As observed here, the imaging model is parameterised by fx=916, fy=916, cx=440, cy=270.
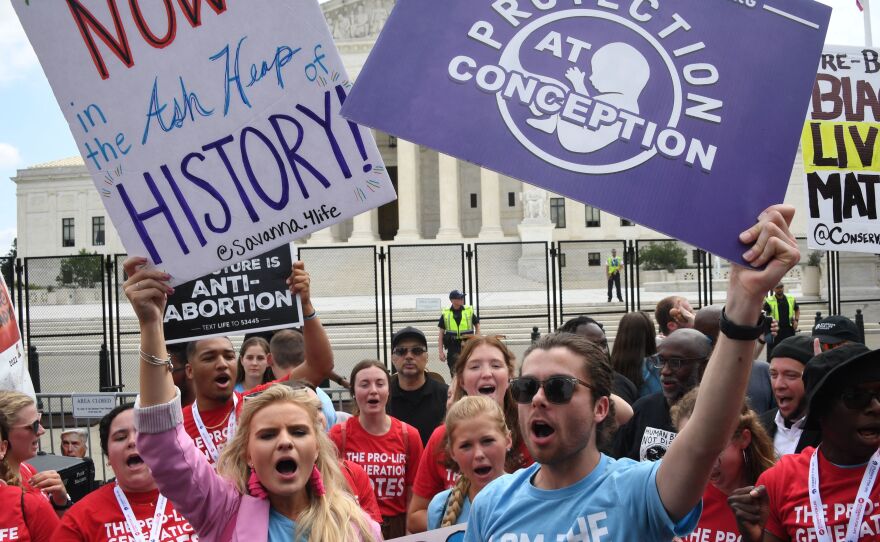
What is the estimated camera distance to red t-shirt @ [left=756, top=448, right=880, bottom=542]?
10.3 feet

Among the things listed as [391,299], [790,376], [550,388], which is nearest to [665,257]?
[391,299]

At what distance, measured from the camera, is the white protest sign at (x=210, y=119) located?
134 inches

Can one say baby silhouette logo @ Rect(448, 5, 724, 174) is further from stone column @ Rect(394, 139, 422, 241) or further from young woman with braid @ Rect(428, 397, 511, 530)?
stone column @ Rect(394, 139, 422, 241)

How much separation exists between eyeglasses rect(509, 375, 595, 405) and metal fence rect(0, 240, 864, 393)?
1171 cm

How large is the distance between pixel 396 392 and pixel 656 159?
4.79 metres

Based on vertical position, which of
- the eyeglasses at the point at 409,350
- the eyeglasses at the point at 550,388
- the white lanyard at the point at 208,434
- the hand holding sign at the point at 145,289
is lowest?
the white lanyard at the point at 208,434

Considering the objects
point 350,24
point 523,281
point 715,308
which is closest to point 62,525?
point 715,308

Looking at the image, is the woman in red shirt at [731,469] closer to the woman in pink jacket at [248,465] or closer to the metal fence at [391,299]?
the woman in pink jacket at [248,465]

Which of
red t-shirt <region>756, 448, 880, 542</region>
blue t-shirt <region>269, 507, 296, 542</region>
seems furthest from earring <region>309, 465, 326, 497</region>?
red t-shirt <region>756, 448, 880, 542</region>

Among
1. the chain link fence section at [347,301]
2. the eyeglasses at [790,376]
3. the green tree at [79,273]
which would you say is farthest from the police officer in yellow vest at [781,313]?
the green tree at [79,273]

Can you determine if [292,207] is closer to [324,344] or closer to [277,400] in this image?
[277,400]

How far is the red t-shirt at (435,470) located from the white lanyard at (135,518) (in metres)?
1.35

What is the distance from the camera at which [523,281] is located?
100 feet

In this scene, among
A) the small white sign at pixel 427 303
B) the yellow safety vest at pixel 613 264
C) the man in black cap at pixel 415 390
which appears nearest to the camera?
the man in black cap at pixel 415 390
